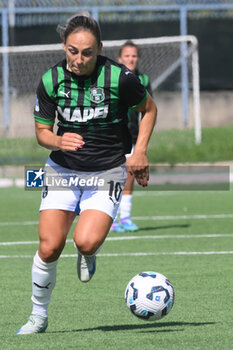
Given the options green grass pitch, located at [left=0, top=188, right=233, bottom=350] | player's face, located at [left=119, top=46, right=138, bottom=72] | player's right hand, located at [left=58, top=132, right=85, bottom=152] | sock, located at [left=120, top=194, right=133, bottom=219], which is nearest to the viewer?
green grass pitch, located at [left=0, top=188, right=233, bottom=350]

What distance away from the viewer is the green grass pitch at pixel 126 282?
5855 millimetres

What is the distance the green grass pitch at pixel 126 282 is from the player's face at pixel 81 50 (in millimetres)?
1746

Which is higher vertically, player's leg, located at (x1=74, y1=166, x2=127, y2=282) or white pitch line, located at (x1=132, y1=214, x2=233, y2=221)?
player's leg, located at (x1=74, y1=166, x2=127, y2=282)

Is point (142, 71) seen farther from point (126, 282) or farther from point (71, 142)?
point (71, 142)

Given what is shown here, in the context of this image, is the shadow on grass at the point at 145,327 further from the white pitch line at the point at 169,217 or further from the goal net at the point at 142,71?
the goal net at the point at 142,71

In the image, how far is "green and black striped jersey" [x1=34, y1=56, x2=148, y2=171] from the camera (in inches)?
247

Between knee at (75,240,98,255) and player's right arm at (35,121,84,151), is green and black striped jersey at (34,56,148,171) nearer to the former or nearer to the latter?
player's right arm at (35,121,84,151)

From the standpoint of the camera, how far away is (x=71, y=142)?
597 cm

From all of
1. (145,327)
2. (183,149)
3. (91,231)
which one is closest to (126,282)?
Answer: (145,327)

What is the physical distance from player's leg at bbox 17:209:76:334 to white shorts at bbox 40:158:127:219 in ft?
0.33

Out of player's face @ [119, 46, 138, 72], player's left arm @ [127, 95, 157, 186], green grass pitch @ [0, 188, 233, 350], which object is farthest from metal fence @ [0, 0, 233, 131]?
player's left arm @ [127, 95, 157, 186]

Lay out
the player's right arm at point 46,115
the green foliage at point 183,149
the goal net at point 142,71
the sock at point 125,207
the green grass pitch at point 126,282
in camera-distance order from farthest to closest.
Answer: the green foliage at point 183,149
the goal net at point 142,71
the sock at point 125,207
the player's right arm at point 46,115
the green grass pitch at point 126,282

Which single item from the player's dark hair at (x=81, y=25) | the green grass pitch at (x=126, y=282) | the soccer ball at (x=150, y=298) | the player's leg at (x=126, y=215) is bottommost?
the player's leg at (x=126, y=215)

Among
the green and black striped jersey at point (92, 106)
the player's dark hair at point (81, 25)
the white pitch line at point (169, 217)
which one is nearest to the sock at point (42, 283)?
the green and black striped jersey at point (92, 106)
